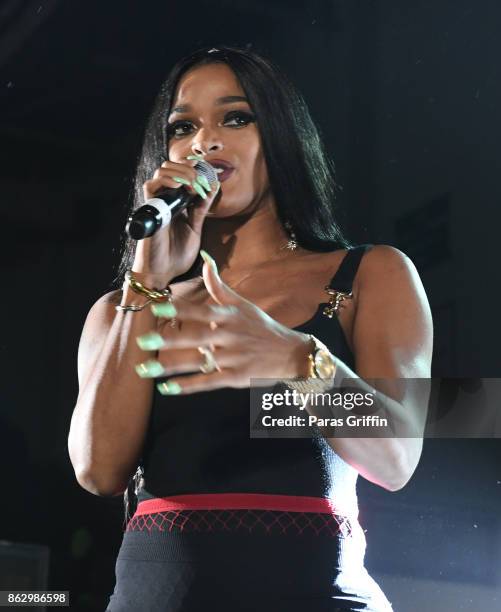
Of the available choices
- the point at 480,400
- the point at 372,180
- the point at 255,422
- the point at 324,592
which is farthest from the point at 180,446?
the point at 372,180

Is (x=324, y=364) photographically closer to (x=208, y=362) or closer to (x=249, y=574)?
(x=208, y=362)

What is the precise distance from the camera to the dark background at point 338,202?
1960mm

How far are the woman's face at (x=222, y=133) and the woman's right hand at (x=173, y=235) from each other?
0.24 feet

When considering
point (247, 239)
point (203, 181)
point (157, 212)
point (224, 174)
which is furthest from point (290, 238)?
point (157, 212)

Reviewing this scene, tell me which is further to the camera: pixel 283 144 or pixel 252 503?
pixel 283 144

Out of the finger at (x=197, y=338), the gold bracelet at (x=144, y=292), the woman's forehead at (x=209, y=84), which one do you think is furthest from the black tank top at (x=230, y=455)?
the woman's forehead at (x=209, y=84)

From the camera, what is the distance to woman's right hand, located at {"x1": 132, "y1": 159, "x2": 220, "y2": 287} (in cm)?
121

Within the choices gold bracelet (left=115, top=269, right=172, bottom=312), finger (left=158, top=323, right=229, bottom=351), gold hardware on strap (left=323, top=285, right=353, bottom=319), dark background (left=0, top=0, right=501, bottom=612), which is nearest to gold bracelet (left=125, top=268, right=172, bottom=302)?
gold bracelet (left=115, top=269, right=172, bottom=312)

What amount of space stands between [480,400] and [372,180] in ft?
1.94

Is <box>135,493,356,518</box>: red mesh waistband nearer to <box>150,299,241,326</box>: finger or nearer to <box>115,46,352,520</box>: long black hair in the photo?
<box>150,299,241,326</box>: finger


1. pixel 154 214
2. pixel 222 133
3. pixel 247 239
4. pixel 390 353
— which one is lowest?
pixel 390 353

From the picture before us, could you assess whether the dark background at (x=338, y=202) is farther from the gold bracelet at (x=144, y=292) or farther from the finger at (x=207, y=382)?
the finger at (x=207, y=382)

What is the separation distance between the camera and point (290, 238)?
1.55 meters

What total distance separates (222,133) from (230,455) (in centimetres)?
52
